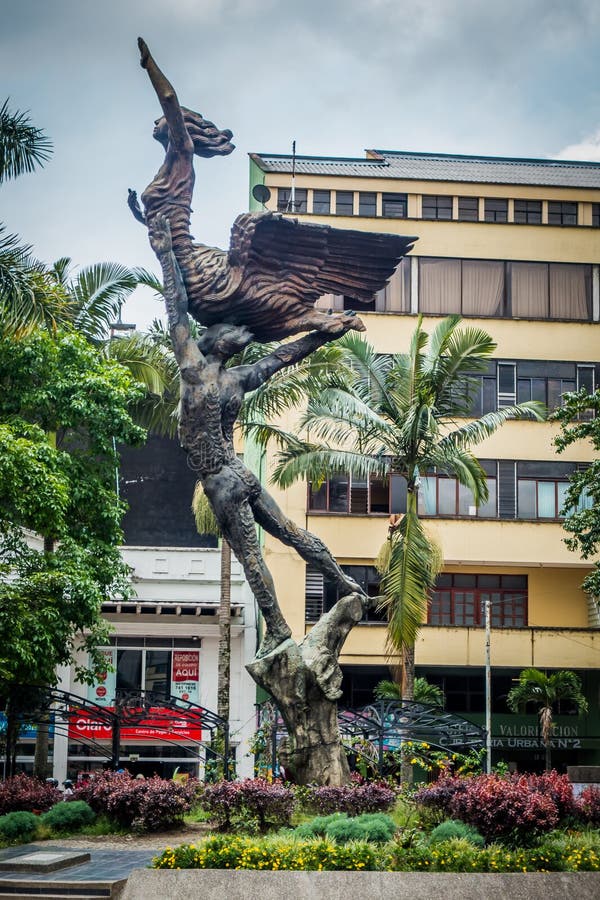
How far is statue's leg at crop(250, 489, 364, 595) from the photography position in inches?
536

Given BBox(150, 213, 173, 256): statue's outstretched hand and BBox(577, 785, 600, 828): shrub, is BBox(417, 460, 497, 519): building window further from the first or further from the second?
BBox(150, 213, 173, 256): statue's outstretched hand

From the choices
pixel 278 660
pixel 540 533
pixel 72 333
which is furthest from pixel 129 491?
pixel 278 660

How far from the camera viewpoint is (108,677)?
33.3 m

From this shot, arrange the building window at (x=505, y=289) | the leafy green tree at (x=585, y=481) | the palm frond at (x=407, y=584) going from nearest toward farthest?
the palm frond at (x=407, y=584) < the leafy green tree at (x=585, y=481) < the building window at (x=505, y=289)

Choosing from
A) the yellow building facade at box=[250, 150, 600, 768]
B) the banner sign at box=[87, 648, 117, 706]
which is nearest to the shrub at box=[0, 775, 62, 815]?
the banner sign at box=[87, 648, 117, 706]

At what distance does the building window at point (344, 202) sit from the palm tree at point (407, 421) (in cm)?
1131

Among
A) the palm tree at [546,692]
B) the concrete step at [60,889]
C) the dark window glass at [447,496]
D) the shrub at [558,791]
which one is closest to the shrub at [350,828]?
the shrub at [558,791]

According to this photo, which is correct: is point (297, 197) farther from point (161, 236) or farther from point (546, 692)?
point (161, 236)

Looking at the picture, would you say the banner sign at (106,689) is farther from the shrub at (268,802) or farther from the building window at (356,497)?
the shrub at (268,802)

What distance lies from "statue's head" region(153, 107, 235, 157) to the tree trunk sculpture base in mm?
5696

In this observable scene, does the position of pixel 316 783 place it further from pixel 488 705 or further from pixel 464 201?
pixel 464 201

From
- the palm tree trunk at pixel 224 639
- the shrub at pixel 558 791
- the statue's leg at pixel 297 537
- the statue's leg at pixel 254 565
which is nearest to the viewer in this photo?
the shrub at pixel 558 791

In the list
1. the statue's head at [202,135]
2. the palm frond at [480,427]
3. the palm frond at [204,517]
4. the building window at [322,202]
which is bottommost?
the palm frond at [204,517]

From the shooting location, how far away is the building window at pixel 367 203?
3669 cm
